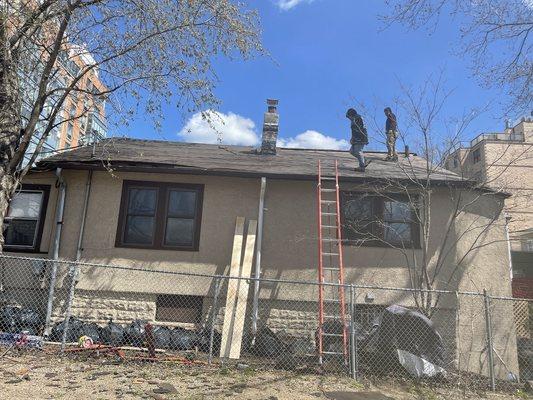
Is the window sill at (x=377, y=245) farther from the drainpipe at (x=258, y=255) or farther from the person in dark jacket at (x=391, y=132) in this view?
the person in dark jacket at (x=391, y=132)

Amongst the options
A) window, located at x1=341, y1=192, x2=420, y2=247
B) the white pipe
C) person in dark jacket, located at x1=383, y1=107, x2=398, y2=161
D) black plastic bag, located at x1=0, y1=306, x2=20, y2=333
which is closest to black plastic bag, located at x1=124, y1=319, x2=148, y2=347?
black plastic bag, located at x1=0, y1=306, x2=20, y2=333

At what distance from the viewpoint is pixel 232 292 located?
8828 millimetres

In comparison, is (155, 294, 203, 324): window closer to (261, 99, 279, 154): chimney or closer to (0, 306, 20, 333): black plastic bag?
(0, 306, 20, 333): black plastic bag

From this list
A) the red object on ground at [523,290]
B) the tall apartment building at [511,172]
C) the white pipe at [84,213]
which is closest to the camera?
the white pipe at [84,213]

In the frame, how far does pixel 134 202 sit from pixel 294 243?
372cm

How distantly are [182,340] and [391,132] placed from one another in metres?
6.74

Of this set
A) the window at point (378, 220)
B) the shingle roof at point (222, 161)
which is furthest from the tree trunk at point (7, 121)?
the window at point (378, 220)

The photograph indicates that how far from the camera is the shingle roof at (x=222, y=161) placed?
31.6ft

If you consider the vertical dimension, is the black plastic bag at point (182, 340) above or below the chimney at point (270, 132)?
below

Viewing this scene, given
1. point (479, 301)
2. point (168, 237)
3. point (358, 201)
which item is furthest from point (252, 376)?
point (479, 301)

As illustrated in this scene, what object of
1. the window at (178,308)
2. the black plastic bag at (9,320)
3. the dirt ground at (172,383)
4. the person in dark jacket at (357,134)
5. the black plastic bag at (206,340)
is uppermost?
the person in dark jacket at (357,134)

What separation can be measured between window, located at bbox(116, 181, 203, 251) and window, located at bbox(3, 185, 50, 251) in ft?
5.92

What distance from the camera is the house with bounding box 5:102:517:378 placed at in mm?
9336

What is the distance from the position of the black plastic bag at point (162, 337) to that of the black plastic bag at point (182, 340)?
0.23 feet
